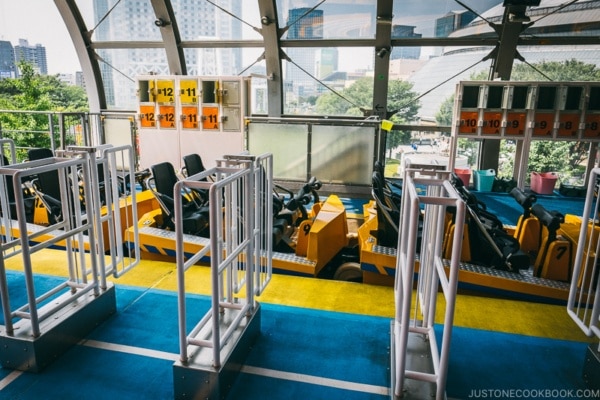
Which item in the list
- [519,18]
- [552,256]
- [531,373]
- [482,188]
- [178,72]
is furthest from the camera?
[178,72]

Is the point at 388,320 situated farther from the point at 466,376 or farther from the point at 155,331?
the point at 155,331

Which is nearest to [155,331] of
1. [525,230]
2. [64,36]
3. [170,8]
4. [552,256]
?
[552,256]

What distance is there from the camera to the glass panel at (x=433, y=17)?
7809 mm

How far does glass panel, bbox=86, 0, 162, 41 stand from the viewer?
9.15m

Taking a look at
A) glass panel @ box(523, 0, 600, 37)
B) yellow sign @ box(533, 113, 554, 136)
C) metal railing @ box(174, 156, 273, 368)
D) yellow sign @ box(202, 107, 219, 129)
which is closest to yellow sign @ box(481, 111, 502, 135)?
yellow sign @ box(533, 113, 554, 136)

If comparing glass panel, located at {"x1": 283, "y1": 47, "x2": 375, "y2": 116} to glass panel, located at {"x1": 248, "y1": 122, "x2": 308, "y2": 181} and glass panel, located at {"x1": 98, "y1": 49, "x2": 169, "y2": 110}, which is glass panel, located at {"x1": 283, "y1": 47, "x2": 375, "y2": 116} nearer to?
glass panel, located at {"x1": 248, "y1": 122, "x2": 308, "y2": 181}

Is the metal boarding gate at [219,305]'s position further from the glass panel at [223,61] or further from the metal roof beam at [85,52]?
the metal roof beam at [85,52]

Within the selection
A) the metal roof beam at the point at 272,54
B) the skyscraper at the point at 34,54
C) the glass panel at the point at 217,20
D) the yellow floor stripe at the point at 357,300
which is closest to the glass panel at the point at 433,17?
the metal roof beam at the point at 272,54

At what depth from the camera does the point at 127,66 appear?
9602 millimetres

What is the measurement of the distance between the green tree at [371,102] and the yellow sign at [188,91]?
100 inches

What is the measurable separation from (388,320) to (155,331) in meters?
1.73

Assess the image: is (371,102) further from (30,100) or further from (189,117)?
(30,100)

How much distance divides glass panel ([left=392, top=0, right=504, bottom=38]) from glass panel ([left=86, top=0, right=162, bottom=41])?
5.12 m

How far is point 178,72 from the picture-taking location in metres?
9.20
